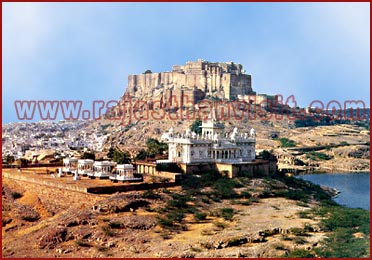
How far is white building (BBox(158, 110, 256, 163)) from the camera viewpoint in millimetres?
32469

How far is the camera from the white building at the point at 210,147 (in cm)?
3247

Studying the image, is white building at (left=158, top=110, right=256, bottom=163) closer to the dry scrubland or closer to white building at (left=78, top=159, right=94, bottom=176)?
the dry scrubland

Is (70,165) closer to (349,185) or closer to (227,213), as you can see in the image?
(227,213)

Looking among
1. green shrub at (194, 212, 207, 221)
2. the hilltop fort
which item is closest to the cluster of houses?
green shrub at (194, 212, 207, 221)

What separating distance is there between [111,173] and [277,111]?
169 feet

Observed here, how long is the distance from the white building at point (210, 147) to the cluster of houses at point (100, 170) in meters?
3.01

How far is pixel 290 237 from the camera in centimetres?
2153

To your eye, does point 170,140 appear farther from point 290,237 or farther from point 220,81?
point 220,81

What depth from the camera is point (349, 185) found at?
1768 inches

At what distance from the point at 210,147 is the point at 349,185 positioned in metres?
16.7

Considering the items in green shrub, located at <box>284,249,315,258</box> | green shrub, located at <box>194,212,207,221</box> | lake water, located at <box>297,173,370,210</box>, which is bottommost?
green shrub, located at <box>284,249,315,258</box>

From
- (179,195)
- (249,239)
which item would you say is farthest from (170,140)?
(249,239)

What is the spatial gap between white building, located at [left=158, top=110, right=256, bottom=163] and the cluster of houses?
3009 millimetres

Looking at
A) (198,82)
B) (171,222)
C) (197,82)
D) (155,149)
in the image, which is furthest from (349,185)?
(197,82)
